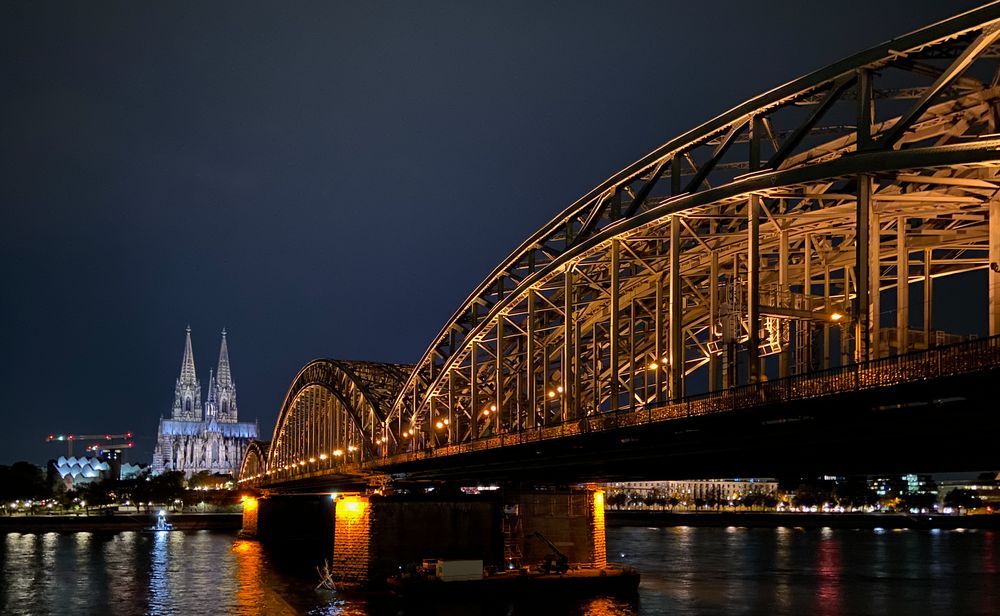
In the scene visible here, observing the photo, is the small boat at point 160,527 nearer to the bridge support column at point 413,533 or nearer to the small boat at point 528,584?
the bridge support column at point 413,533

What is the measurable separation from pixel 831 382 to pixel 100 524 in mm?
167351

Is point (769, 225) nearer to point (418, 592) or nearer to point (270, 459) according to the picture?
point (418, 592)

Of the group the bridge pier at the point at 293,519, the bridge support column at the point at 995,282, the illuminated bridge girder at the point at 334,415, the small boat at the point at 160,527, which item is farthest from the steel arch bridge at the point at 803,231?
the small boat at the point at 160,527

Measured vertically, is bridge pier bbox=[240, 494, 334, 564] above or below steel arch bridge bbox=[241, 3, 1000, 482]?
below

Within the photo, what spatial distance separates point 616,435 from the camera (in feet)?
151

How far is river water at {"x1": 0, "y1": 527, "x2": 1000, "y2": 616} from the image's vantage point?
63.6 m

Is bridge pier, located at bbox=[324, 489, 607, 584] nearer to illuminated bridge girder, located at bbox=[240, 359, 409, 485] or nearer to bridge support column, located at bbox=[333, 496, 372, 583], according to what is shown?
bridge support column, located at bbox=[333, 496, 372, 583]

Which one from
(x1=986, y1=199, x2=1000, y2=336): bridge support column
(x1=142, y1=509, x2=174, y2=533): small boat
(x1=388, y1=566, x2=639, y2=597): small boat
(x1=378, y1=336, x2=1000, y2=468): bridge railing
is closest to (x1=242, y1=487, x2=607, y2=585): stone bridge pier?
(x1=388, y1=566, x2=639, y2=597): small boat

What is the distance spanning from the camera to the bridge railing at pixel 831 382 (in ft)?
91.7

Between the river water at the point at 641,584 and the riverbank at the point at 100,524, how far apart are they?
36.5 m

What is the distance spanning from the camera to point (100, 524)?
589 ft

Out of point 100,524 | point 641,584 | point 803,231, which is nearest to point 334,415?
point 641,584

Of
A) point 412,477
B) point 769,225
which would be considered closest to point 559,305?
point 412,477

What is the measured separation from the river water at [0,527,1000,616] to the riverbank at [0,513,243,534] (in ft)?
120
